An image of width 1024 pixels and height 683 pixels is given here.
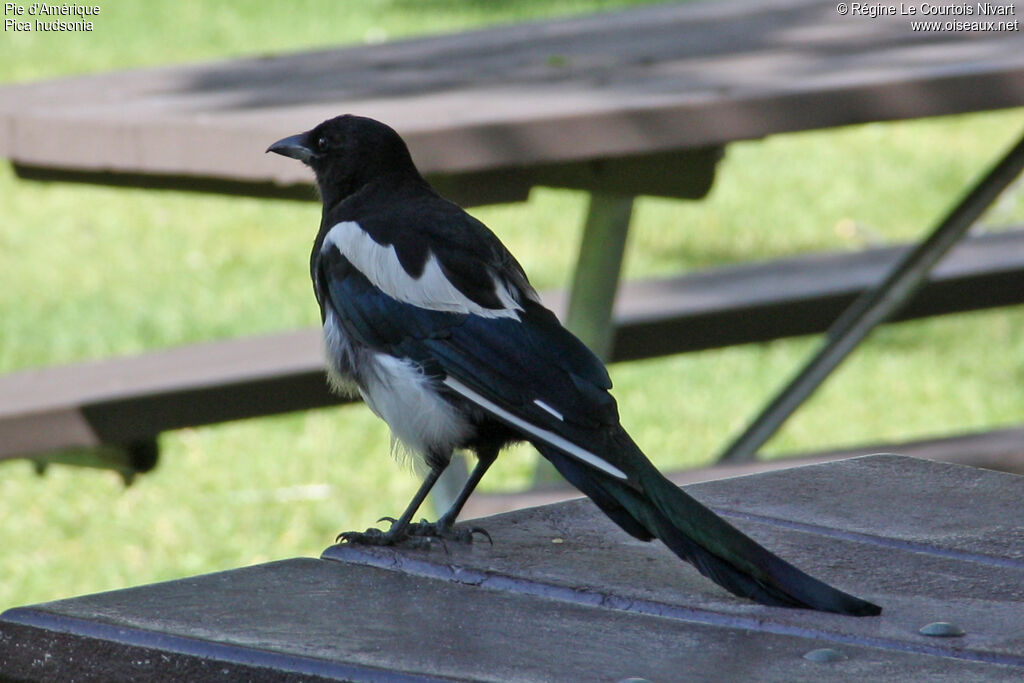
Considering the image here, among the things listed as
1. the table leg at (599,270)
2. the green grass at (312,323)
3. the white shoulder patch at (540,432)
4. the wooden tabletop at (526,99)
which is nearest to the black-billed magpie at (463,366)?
the white shoulder patch at (540,432)

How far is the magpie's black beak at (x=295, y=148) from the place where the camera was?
9.64 ft

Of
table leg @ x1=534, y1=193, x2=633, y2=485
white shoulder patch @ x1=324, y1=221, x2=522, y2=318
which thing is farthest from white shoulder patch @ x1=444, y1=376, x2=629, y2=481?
table leg @ x1=534, y1=193, x2=633, y2=485

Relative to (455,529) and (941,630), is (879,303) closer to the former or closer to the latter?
(455,529)

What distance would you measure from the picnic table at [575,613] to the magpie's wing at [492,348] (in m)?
0.16

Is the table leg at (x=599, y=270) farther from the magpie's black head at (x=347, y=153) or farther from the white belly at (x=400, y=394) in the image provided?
the white belly at (x=400, y=394)

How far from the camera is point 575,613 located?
1803 mm

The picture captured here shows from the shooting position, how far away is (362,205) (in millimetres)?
2746

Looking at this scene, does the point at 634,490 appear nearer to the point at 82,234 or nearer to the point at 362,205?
the point at 362,205

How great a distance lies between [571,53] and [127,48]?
355 inches

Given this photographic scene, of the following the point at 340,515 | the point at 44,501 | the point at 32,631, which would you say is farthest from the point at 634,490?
the point at 44,501

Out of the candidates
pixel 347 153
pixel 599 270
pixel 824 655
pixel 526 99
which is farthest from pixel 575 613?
pixel 599 270

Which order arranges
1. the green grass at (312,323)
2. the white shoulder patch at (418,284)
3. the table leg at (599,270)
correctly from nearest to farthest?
the white shoulder patch at (418,284) < the table leg at (599,270) < the green grass at (312,323)

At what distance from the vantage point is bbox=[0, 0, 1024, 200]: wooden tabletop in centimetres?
315

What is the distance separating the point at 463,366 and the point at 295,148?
853 mm
